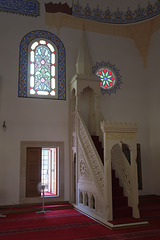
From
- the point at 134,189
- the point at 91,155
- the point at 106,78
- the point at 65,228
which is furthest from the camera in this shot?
the point at 106,78

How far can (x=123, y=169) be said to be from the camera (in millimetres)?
6238

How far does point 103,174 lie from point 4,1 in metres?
6.06

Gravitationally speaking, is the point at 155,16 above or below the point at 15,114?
above

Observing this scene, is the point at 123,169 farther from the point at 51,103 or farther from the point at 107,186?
the point at 51,103

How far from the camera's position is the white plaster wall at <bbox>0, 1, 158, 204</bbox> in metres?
7.17

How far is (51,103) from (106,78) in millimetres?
2157

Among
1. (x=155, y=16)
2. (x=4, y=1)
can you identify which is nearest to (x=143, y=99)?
(x=155, y=16)

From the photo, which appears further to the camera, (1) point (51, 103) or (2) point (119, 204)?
(1) point (51, 103)

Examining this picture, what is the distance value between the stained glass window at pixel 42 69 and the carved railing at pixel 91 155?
1.47 metres

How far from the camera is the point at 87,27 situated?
867cm

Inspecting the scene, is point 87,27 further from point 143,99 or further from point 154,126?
point 154,126

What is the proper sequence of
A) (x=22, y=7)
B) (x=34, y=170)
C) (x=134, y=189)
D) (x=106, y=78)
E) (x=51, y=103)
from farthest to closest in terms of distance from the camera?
(x=106, y=78) → (x=22, y=7) → (x=51, y=103) → (x=34, y=170) → (x=134, y=189)

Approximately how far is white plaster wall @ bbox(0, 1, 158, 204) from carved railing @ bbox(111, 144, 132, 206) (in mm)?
1763

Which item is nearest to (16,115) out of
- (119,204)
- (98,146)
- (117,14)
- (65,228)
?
(98,146)
